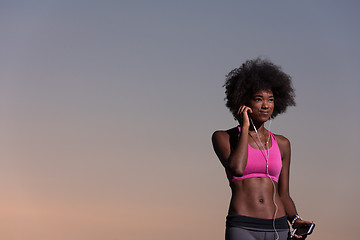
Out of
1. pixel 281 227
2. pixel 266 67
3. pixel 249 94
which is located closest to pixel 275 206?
pixel 281 227

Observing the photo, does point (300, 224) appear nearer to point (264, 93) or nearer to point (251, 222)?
point (251, 222)

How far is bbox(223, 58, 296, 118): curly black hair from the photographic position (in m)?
5.65

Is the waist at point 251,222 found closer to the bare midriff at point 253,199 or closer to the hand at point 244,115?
the bare midriff at point 253,199

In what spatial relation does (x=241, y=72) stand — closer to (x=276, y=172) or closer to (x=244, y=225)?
(x=276, y=172)

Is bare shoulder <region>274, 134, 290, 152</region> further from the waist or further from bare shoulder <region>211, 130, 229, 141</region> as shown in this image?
the waist

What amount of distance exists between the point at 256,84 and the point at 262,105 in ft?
0.87

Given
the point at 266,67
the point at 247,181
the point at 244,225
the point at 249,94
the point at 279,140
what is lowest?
the point at 244,225

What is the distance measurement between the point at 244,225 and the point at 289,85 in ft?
5.41

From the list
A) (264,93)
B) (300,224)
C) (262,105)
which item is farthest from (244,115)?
(300,224)

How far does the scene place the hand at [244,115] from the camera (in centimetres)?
535

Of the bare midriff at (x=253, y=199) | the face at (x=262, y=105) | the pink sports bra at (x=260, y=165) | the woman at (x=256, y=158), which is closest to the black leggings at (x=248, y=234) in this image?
the woman at (x=256, y=158)

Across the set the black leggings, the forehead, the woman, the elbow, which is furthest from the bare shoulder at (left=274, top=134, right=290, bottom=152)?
the black leggings

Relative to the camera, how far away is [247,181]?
5.18 meters

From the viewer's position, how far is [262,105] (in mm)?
5426
